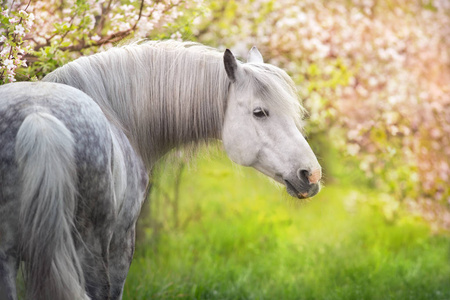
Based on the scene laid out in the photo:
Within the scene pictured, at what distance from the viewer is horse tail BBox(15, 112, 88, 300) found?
1.94 metres

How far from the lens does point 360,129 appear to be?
543 centimetres

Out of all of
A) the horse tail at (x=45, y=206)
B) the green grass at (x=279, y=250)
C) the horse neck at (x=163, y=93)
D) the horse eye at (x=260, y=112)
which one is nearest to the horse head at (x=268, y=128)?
the horse eye at (x=260, y=112)

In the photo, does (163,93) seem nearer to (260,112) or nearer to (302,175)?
(260,112)

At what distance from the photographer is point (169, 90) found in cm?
298

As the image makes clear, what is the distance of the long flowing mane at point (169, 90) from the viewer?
2.86m

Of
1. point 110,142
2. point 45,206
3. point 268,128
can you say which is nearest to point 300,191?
point 268,128

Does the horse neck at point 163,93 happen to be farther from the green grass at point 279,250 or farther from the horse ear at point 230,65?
the green grass at point 279,250

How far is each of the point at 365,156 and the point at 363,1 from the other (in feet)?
6.77

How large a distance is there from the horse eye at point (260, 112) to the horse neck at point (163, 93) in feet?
0.67

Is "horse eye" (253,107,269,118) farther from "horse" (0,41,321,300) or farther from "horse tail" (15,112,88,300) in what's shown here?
"horse tail" (15,112,88,300)

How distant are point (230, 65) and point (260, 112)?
291 millimetres

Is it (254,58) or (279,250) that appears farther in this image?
(279,250)

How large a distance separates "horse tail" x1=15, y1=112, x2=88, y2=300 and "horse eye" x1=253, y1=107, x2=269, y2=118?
115 centimetres

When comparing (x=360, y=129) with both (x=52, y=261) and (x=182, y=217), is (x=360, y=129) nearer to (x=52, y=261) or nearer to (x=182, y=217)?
(x=182, y=217)
